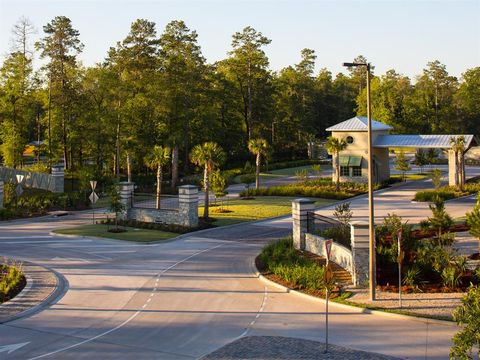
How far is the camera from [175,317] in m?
17.0

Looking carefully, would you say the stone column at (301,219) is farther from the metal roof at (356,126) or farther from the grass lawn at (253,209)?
the metal roof at (356,126)

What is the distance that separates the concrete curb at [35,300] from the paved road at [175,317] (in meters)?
0.26

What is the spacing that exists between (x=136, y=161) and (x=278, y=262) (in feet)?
124

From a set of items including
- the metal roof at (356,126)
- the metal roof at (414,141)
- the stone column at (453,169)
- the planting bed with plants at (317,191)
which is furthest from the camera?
the metal roof at (356,126)

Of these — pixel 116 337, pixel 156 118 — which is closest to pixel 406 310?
pixel 116 337

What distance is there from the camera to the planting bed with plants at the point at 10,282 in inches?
764

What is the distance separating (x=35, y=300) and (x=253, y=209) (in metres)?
23.5

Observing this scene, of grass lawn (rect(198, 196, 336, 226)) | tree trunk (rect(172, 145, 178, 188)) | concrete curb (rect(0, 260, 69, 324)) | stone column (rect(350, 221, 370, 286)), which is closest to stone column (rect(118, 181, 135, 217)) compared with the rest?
grass lawn (rect(198, 196, 336, 226))

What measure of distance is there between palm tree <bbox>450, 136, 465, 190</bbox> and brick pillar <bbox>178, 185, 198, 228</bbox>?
2397 cm

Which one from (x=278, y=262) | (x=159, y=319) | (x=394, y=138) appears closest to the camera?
(x=159, y=319)

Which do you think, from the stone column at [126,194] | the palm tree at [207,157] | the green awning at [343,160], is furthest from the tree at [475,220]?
the green awning at [343,160]

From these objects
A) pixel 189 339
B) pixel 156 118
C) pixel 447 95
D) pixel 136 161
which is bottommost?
pixel 189 339

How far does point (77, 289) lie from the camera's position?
20.5 m

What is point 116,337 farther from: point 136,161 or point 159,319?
point 136,161
